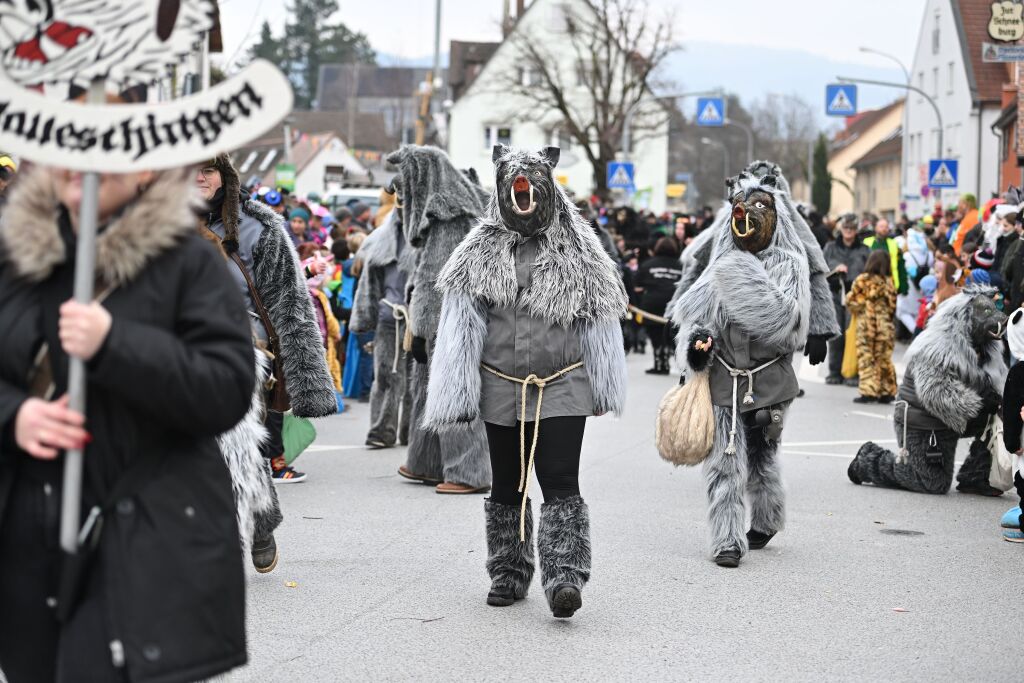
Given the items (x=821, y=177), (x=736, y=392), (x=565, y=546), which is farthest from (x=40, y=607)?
(x=821, y=177)

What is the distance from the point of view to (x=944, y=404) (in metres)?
9.98

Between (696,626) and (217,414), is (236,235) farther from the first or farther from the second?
(217,414)

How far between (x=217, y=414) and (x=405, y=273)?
7.97 metres

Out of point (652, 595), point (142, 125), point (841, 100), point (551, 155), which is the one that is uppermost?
point (841, 100)

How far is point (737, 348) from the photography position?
788 cm

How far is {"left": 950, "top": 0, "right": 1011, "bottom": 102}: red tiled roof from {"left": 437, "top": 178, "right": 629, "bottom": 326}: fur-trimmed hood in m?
53.1

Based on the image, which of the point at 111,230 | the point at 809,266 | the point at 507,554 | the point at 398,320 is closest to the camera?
the point at 111,230

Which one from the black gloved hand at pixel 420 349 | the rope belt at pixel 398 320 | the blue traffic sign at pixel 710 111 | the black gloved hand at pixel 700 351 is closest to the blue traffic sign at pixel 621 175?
the blue traffic sign at pixel 710 111

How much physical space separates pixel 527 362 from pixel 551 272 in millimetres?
404

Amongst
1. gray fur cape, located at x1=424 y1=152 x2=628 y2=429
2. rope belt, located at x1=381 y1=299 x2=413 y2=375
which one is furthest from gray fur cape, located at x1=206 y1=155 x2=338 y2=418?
rope belt, located at x1=381 y1=299 x2=413 y2=375

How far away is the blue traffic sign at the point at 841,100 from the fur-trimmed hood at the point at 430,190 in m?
33.2

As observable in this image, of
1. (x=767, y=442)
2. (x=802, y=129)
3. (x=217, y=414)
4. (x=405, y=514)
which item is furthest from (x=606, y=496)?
(x=802, y=129)

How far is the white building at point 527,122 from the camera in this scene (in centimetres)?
6938

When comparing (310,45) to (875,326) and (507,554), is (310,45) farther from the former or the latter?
(507,554)
